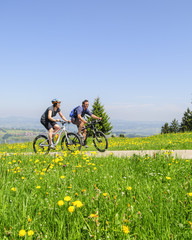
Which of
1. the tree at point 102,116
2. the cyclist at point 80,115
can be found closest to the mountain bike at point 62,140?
the cyclist at point 80,115

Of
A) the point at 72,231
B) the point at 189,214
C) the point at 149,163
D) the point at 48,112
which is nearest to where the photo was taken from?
the point at 72,231

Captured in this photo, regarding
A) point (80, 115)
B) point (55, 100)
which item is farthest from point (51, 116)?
point (80, 115)

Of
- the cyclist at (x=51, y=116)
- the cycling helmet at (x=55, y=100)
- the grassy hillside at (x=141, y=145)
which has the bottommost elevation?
the grassy hillside at (x=141, y=145)

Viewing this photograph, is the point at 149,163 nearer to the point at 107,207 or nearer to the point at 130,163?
the point at 130,163

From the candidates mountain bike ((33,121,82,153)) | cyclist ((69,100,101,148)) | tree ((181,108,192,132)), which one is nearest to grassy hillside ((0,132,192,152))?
mountain bike ((33,121,82,153))

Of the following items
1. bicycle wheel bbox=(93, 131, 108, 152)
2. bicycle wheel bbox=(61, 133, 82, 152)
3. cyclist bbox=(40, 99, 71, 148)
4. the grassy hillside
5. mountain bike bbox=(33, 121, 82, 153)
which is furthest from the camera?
the grassy hillside

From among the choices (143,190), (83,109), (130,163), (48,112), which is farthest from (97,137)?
(143,190)

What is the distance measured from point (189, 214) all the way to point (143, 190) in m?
0.98

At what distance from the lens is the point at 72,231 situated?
6.23ft

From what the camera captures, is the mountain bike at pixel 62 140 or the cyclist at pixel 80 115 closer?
the mountain bike at pixel 62 140

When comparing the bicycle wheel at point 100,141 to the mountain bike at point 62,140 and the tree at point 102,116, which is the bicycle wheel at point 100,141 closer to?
the mountain bike at point 62,140

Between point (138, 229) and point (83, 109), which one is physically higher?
point (83, 109)

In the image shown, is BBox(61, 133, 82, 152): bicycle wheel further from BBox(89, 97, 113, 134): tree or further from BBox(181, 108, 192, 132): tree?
BBox(181, 108, 192, 132): tree

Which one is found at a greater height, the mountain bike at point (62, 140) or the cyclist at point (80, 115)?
the cyclist at point (80, 115)
